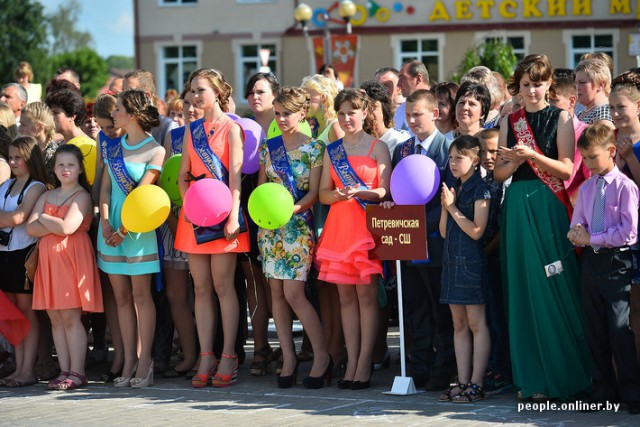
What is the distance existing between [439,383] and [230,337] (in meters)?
1.66

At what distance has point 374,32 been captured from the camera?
38469mm

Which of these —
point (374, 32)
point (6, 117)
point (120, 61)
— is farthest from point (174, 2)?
point (120, 61)

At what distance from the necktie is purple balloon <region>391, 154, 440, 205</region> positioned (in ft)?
3.90

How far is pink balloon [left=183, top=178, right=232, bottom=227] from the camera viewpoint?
8.24 m

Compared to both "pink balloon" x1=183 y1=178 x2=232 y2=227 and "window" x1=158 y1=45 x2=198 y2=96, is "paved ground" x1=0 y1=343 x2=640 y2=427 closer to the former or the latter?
"pink balloon" x1=183 y1=178 x2=232 y2=227

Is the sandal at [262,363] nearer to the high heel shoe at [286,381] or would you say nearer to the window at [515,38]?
the high heel shoe at [286,381]

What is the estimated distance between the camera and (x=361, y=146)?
8297mm

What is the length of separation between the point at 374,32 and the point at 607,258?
105 feet

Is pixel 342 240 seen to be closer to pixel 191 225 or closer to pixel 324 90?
pixel 191 225

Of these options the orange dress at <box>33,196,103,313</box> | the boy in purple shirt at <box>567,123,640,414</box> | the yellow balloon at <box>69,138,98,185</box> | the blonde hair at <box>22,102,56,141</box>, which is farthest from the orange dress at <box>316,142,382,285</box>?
the blonde hair at <box>22,102,56,141</box>

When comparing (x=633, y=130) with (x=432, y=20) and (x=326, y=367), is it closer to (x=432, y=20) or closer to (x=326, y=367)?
(x=326, y=367)

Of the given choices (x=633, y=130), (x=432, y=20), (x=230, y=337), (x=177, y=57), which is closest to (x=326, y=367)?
(x=230, y=337)

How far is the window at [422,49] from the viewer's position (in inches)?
1502

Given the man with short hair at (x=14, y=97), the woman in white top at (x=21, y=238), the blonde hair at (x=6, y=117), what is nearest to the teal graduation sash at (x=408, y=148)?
the woman in white top at (x=21, y=238)
